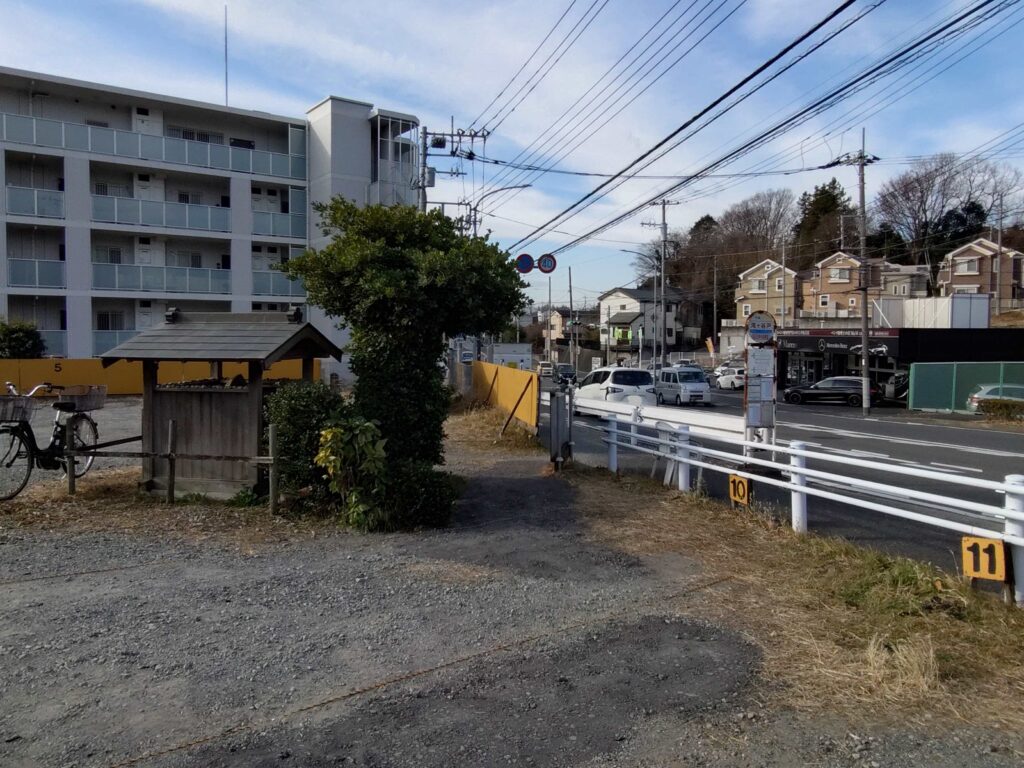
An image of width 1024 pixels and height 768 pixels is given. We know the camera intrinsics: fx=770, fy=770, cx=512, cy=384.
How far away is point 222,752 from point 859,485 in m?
5.27

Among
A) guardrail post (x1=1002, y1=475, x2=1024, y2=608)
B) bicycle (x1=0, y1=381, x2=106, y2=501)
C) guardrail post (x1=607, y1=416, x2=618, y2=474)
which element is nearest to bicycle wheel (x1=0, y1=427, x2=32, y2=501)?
bicycle (x1=0, y1=381, x2=106, y2=501)

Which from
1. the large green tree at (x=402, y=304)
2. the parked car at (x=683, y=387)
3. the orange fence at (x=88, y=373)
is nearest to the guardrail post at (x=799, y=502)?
the large green tree at (x=402, y=304)

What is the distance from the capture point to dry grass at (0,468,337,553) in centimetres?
777

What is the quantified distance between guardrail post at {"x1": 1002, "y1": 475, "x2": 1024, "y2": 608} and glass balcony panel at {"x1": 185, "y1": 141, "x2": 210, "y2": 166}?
32528 mm

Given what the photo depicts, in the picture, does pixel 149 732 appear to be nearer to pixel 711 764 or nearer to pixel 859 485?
pixel 711 764

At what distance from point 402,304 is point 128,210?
26889 millimetres

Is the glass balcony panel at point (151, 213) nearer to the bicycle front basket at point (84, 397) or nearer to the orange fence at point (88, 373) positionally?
the orange fence at point (88, 373)

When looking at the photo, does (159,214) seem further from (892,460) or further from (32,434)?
(892,460)

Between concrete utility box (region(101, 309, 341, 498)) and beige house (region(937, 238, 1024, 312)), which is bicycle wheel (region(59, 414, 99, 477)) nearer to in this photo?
concrete utility box (region(101, 309, 341, 498))

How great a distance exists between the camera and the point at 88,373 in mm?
28547

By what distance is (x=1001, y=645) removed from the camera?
448cm

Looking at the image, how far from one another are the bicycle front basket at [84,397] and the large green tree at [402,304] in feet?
11.9

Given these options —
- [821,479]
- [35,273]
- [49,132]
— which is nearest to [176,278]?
[35,273]

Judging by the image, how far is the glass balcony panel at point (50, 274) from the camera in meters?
29.5
